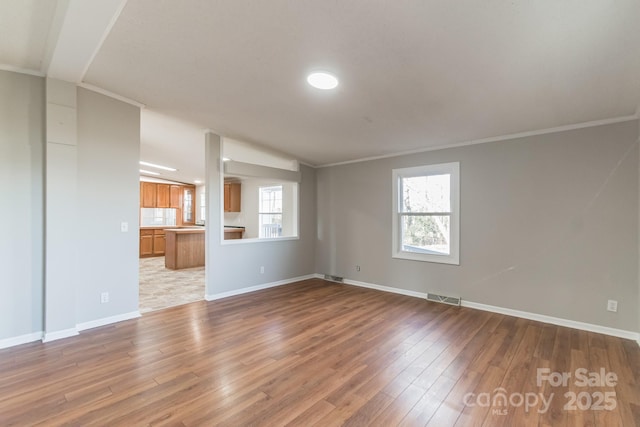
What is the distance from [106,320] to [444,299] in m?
4.31

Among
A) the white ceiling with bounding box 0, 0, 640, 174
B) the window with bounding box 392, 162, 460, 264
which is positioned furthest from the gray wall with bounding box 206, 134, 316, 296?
the window with bounding box 392, 162, 460, 264

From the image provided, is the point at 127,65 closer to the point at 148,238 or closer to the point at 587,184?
the point at 587,184

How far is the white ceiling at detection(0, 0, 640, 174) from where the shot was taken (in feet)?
5.86

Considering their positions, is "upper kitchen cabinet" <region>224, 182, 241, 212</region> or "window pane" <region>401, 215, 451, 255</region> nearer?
"window pane" <region>401, 215, 451, 255</region>

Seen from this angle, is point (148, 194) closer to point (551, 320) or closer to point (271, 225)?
point (271, 225)

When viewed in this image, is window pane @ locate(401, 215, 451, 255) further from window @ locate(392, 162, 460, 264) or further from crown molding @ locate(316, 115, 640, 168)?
crown molding @ locate(316, 115, 640, 168)

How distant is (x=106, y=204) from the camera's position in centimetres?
339

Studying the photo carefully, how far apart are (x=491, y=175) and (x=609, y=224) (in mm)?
1265

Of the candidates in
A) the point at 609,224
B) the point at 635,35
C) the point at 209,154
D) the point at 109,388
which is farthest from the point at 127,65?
the point at 609,224

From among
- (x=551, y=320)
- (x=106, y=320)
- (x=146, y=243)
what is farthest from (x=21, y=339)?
(x=146, y=243)

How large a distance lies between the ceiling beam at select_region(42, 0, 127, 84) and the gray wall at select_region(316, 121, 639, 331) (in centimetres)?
390

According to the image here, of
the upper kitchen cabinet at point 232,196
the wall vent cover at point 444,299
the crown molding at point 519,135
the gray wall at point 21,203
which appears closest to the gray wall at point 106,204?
the gray wall at point 21,203

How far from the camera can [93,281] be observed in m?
3.29

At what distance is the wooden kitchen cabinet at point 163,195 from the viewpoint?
9195mm
